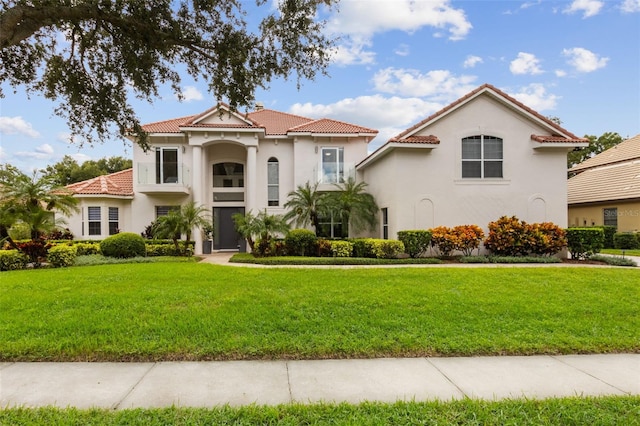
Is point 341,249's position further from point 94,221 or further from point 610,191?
point 610,191

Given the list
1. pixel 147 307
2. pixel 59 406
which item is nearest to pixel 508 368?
pixel 59 406

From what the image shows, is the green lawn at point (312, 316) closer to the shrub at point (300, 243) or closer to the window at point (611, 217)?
the shrub at point (300, 243)

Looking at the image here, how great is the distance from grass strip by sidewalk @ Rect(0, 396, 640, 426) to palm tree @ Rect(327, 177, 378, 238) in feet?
45.3

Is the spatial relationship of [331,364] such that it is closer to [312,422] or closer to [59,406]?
[312,422]

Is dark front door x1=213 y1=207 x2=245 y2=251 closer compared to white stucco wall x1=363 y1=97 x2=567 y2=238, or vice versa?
white stucco wall x1=363 y1=97 x2=567 y2=238

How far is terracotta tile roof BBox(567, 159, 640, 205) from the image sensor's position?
67.7ft

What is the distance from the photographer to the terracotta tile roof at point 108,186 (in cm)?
1914

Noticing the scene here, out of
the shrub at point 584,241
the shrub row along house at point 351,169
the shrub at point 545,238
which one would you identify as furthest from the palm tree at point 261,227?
the shrub at point 584,241

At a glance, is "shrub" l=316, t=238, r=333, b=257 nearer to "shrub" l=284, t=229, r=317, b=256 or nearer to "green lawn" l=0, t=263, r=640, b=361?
"shrub" l=284, t=229, r=317, b=256

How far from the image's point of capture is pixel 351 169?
2006cm

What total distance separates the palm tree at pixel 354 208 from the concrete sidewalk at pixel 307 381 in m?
12.7

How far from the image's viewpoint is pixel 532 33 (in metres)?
9.99

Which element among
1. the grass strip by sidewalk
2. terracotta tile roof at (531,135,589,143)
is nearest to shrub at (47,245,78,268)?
the grass strip by sidewalk

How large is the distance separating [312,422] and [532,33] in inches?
462
